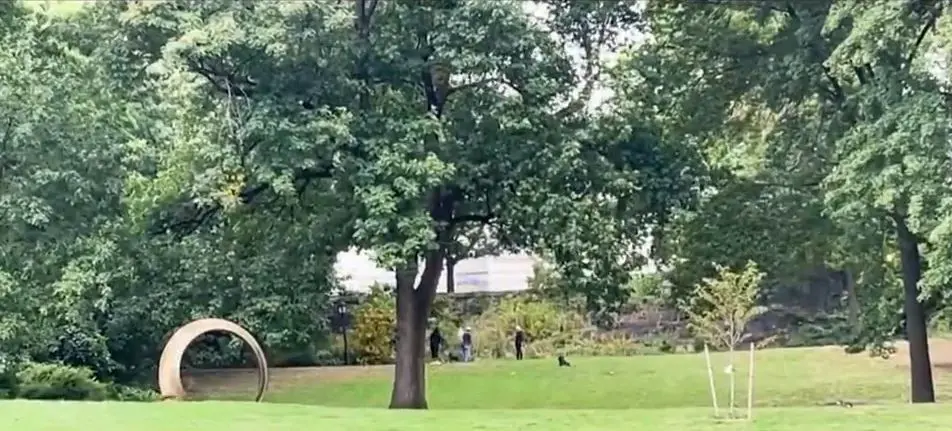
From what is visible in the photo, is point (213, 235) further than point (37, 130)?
Yes

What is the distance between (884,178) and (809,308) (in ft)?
71.9

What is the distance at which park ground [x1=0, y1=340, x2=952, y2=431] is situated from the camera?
43.8 ft

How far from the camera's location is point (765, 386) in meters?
24.1

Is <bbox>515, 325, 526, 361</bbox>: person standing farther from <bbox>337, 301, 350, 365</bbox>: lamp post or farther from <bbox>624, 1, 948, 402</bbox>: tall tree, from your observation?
<bbox>624, 1, 948, 402</bbox>: tall tree

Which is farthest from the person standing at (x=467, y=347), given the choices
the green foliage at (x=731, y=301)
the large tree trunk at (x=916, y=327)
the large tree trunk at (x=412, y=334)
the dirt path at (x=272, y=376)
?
the green foliage at (x=731, y=301)

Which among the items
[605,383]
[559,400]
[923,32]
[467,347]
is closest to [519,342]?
[467,347]

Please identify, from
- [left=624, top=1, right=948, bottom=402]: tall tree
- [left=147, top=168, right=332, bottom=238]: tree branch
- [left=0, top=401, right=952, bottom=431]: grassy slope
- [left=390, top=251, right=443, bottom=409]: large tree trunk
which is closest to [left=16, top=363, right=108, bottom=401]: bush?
[left=147, top=168, right=332, bottom=238]: tree branch

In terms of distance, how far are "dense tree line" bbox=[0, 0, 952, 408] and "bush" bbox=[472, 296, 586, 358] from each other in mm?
10968

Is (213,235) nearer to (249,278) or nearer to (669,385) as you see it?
(249,278)

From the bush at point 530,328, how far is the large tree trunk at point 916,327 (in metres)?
12.3

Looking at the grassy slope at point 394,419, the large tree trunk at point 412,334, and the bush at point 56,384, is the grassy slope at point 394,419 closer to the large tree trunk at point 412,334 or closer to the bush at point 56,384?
the bush at point 56,384

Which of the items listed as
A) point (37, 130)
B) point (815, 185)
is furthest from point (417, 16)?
point (815, 185)

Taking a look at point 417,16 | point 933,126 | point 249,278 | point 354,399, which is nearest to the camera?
point 933,126

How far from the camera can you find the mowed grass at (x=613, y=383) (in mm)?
21922
